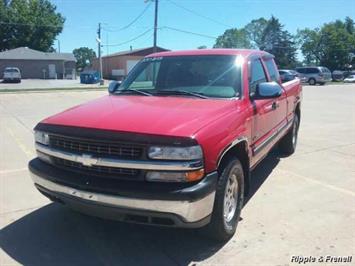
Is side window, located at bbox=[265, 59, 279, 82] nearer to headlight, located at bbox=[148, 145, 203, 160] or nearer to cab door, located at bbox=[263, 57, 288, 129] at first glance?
cab door, located at bbox=[263, 57, 288, 129]

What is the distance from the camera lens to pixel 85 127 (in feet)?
10.9

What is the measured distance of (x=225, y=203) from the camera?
3613 millimetres

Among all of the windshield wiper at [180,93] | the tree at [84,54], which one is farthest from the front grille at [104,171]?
the tree at [84,54]

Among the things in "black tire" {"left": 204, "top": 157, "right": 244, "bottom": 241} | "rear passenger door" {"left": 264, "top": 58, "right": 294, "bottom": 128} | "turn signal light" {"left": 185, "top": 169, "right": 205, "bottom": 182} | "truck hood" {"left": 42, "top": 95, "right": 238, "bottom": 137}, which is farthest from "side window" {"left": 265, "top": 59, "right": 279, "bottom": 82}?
"turn signal light" {"left": 185, "top": 169, "right": 205, "bottom": 182}

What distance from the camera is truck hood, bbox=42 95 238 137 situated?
3184mm

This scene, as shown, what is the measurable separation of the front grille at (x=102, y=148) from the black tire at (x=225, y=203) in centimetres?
82

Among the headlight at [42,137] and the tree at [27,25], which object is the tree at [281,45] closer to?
the tree at [27,25]

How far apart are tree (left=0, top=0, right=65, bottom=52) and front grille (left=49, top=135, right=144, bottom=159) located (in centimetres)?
6646

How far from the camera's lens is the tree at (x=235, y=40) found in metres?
109

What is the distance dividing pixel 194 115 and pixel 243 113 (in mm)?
761

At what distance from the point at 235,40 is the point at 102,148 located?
111366 mm

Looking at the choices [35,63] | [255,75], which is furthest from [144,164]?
[35,63]

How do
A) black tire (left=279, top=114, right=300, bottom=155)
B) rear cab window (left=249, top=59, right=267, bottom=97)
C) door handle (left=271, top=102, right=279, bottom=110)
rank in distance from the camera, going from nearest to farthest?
1. rear cab window (left=249, top=59, right=267, bottom=97)
2. door handle (left=271, top=102, right=279, bottom=110)
3. black tire (left=279, top=114, right=300, bottom=155)

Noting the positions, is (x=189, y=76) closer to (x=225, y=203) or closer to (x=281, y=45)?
(x=225, y=203)
